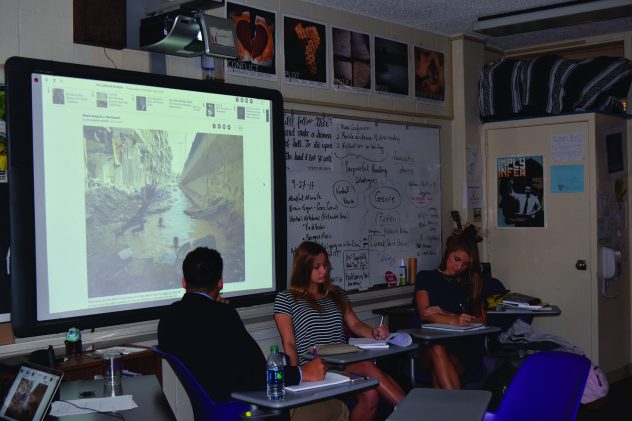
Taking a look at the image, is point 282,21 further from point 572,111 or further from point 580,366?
point 580,366

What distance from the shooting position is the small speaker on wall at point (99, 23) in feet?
11.2

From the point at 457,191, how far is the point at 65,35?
11.1 feet

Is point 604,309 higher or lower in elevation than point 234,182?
lower

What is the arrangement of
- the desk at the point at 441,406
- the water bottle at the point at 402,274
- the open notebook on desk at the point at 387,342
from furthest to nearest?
the water bottle at the point at 402,274, the open notebook on desk at the point at 387,342, the desk at the point at 441,406

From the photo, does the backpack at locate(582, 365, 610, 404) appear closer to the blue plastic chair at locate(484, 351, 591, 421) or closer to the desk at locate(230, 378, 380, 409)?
the blue plastic chair at locate(484, 351, 591, 421)

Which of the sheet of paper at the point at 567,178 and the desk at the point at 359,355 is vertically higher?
the sheet of paper at the point at 567,178

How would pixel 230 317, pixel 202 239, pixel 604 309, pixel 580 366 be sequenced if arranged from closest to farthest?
pixel 580 366 → pixel 230 317 → pixel 202 239 → pixel 604 309

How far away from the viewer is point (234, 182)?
3.87 m

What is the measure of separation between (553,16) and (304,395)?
11.1 feet

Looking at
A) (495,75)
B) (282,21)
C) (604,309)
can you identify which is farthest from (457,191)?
(282,21)

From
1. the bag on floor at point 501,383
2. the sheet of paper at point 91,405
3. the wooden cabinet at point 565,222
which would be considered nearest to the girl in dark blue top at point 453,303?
the bag on floor at point 501,383

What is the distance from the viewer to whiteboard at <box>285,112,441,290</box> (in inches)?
183

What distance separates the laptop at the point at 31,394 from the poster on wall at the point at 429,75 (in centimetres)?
382

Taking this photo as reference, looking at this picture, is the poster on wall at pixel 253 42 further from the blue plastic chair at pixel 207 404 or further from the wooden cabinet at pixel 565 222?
the wooden cabinet at pixel 565 222
